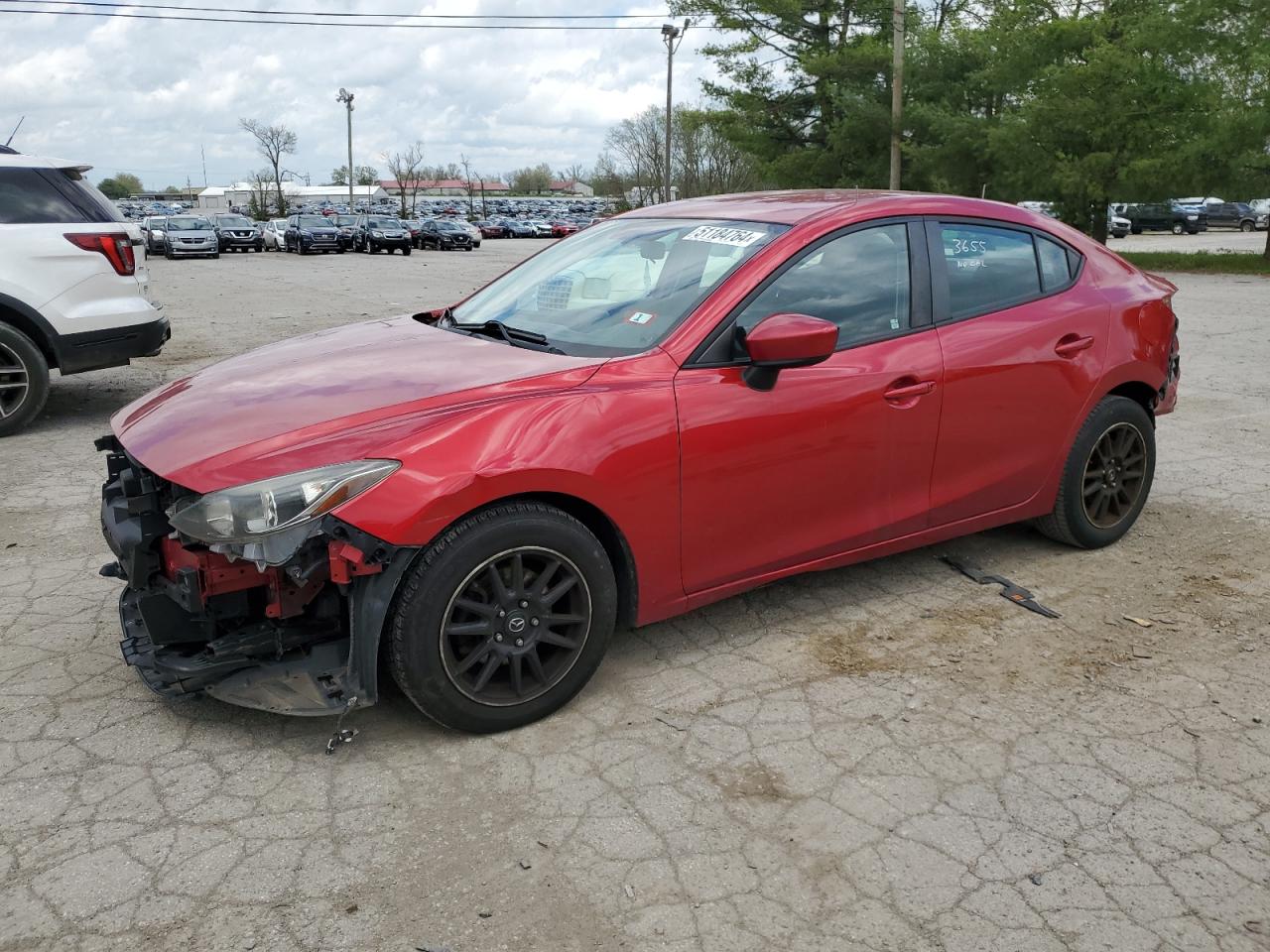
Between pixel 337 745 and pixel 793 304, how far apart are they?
208 cm

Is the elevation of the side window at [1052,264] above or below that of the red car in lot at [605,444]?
above

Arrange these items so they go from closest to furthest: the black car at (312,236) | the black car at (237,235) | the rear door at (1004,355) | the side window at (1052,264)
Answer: the rear door at (1004,355) < the side window at (1052,264) < the black car at (312,236) < the black car at (237,235)

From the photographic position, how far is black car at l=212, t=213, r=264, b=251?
130ft

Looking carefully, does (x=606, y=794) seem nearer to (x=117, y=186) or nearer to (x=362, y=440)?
(x=362, y=440)

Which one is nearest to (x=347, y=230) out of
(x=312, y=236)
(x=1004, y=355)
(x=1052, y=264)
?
(x=312, y=236)

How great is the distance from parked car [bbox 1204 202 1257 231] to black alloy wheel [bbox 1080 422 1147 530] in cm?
4748

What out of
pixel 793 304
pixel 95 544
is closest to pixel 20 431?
pixel 95 544

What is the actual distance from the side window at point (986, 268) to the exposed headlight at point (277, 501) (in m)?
2.40

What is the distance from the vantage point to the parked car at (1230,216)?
1784 inches

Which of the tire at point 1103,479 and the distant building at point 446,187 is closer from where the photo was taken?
the tire at point 1103,479

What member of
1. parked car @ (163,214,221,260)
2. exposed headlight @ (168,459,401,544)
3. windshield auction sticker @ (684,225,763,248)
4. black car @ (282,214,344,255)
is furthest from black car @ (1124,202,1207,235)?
exposed headlight @ (168,459,401,544)

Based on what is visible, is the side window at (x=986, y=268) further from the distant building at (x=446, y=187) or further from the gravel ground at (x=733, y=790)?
the distant building at (x=446, y=187)

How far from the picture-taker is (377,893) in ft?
8.35

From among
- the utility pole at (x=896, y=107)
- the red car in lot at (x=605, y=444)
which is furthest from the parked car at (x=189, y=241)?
the red car in lot at (x=605, y=444)
